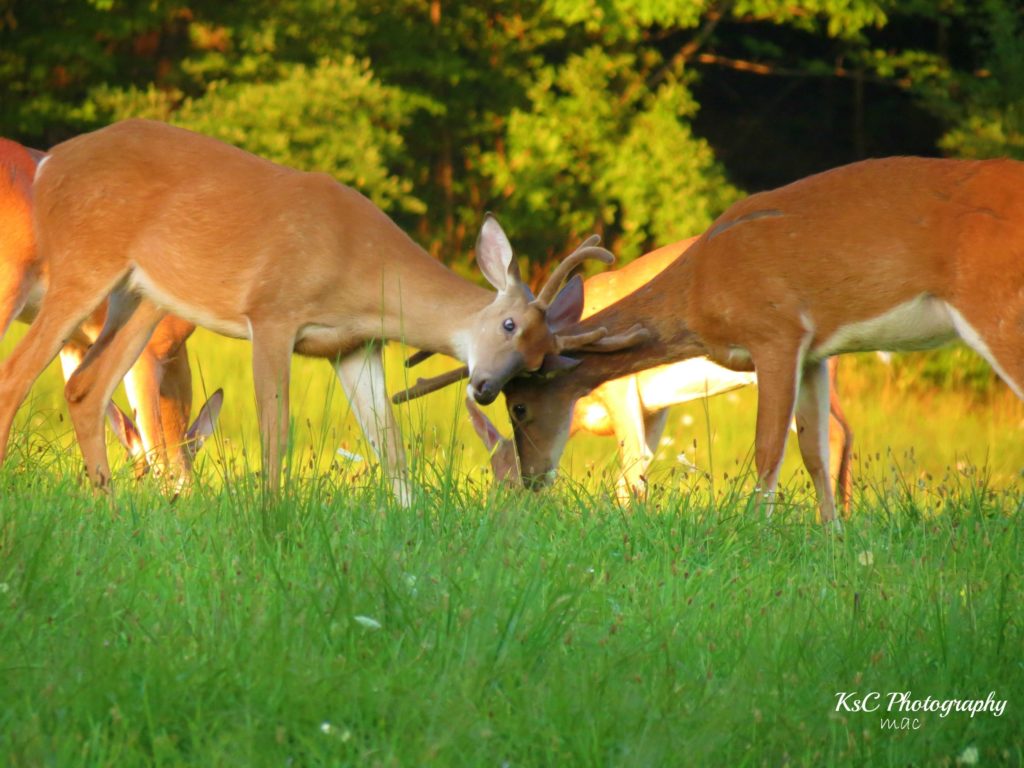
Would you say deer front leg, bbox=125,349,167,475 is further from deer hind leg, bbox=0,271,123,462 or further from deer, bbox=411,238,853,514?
deer, bbox=411,238,853,514

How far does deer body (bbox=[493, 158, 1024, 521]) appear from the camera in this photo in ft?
21.4

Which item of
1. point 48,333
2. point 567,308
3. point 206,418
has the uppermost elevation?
point 48,333

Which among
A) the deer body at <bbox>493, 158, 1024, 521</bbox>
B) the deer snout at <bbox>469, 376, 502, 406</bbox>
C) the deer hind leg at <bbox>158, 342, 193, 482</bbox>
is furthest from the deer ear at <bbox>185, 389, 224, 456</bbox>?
the deer body at <bbox>493, 158, 1024, 521</bbox>

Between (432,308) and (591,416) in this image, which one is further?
(591,416)

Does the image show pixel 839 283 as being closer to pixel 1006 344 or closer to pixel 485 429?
pixel 1006 344

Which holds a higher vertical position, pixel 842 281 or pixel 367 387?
pixel 842 281

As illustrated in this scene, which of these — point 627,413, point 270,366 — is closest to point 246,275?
point 270,366

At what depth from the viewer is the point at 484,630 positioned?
401 centimetres

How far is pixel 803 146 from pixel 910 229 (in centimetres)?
1670

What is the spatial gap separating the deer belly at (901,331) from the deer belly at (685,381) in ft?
8.36

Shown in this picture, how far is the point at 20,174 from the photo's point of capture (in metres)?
8.41

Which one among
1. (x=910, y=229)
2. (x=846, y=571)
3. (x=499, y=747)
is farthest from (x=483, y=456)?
(x=499, y=747)

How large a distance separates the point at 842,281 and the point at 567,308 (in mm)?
1487

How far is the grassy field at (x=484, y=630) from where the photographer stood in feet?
11.7
